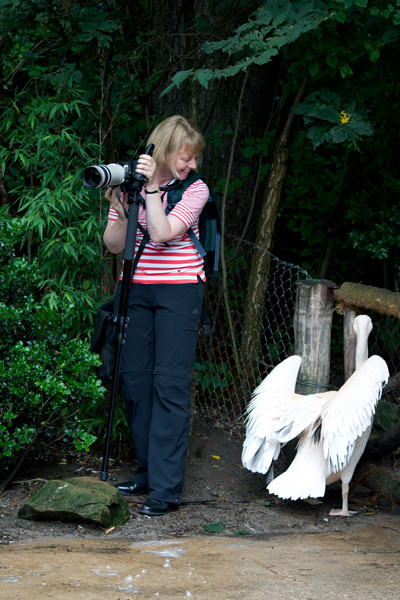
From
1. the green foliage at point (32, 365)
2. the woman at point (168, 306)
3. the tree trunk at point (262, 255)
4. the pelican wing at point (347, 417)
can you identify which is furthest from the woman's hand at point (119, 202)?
the tree trunk at point (262, 255)

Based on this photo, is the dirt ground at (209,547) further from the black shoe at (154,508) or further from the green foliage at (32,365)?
the green foliage at (32,365)

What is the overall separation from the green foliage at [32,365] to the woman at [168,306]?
334 mm

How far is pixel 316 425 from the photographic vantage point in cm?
381

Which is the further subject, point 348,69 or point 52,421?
point 348,69

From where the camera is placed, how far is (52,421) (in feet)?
13.2

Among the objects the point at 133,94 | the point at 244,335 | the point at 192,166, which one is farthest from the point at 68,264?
the point at 244,335

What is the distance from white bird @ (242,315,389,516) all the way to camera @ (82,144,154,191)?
4.29 feet

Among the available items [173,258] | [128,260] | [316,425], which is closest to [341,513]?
[316,425]

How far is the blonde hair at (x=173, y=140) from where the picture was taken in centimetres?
376

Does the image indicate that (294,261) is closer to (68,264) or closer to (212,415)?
(212,415)

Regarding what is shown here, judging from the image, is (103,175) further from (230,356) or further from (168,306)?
(230,356)

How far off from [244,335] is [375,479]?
1.83 metres

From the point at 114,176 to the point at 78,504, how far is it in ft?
5.02

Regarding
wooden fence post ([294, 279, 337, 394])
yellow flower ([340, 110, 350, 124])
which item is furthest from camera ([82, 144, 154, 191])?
yellow flower ([340, 110, 350, 124])
